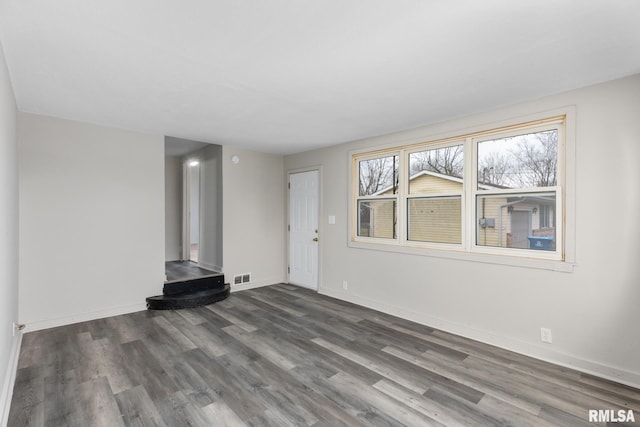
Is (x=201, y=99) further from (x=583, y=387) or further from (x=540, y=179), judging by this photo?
(x=583, y=387)

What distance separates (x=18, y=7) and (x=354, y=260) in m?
4.13

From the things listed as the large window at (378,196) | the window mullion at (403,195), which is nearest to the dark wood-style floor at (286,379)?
the window mullion at (403,195)

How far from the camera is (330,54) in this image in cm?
211

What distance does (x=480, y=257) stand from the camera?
11.0 feet

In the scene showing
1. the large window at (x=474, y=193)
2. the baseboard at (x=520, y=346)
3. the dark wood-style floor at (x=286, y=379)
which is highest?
the large window at (x=474, y=193)

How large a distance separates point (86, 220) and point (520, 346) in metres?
5.09

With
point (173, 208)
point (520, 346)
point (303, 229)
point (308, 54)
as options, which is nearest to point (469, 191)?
point (520, 346)

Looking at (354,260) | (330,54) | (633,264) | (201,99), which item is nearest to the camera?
(330,54)

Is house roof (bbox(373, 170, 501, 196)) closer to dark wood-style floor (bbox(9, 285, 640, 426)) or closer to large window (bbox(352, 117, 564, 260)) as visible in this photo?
large window (bbox(352, 117, 564, 260))

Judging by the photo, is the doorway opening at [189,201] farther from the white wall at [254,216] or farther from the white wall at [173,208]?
the white wall at [254,216]

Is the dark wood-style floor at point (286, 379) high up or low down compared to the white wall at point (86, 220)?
down

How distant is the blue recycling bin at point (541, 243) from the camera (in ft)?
9.66

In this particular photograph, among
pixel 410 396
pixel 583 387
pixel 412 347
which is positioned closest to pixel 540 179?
pixel 583 387

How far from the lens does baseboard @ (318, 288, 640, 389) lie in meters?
2.50
